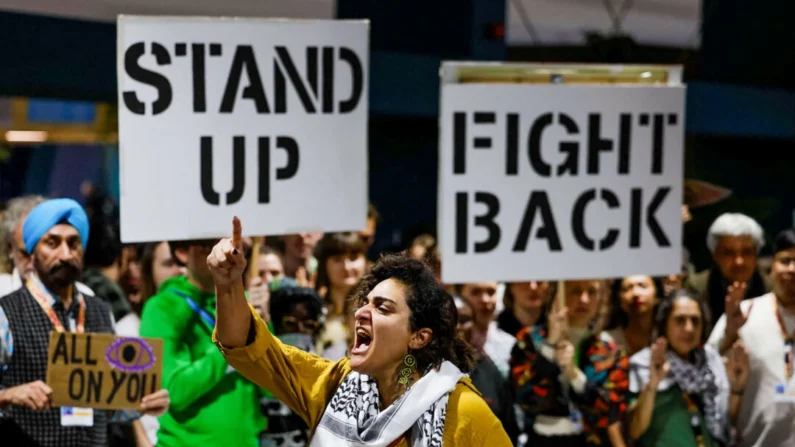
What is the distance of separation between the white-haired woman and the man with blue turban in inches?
141

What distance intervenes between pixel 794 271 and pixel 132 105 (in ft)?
10.5

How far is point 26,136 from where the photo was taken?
1639 centimetres

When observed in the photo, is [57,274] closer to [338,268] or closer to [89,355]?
[89,355]

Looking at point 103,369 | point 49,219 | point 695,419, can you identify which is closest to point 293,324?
point 103,369

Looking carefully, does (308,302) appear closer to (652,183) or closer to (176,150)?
(176,150)

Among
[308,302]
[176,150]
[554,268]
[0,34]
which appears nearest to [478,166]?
[554,268]

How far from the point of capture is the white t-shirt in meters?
6.00

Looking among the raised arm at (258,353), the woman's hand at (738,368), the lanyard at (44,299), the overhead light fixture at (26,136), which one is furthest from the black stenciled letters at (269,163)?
the overhead light fixture at (26,136)

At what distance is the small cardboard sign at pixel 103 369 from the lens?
468 cm

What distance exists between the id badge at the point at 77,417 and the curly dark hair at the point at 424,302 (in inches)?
62.1

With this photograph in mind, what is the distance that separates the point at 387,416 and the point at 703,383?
2691mm

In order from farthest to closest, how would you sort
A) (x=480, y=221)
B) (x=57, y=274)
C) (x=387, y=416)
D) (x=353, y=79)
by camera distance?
1. (x=480, y=221)
2. (x=353, y=79)
3. (x=57, y=274)
4. (x=387, y=416)

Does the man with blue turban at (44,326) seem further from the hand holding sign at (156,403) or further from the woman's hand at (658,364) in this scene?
the woman's hand at (658,364)

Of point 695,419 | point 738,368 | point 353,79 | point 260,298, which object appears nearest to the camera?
point 260,298
